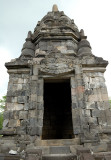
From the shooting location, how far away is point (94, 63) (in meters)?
6.53

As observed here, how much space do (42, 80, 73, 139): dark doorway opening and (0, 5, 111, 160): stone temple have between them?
0.20 feet

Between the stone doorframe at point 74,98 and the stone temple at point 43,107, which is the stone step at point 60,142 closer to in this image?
the stone temple at point 43,107

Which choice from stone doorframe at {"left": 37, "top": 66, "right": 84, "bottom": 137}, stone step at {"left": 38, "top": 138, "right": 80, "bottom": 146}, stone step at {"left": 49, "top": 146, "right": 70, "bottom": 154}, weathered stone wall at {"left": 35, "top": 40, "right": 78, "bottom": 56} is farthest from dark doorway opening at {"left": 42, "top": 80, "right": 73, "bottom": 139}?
stone step at {"left": 49, "top": 146, "right": 70, "bottom": 154}

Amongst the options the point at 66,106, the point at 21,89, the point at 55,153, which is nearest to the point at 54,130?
the point at 66,106

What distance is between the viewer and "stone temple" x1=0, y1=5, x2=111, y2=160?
451 centimetres

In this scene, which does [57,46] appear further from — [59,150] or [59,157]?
[59,157]

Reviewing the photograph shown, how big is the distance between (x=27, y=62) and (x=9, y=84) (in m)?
1.22

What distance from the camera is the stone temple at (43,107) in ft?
14.8

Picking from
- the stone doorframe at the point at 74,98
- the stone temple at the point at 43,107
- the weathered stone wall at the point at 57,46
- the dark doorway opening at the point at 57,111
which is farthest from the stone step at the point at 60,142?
the weathered stone wall at the point at 57,46

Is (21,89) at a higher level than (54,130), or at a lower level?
higher

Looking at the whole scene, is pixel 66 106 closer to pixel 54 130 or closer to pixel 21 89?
pixel 54 130

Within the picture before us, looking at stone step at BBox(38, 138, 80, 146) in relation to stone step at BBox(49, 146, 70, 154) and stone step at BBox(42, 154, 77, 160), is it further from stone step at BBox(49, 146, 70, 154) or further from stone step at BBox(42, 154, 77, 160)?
stone step at BBox(42, 154, 77, 160)

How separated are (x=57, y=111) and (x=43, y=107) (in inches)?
139

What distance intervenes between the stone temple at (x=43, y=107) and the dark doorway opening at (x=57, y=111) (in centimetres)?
6
